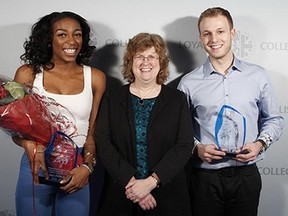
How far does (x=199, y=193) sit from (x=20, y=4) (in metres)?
1.56

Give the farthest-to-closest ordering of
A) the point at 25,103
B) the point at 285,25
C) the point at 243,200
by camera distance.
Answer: the point at 285,25, the point at 243,200, the point at 25,103

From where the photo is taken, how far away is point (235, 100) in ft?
5.73

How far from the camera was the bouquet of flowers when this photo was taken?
1.37m

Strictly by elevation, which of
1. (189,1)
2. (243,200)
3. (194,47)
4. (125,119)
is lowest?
(243,200)

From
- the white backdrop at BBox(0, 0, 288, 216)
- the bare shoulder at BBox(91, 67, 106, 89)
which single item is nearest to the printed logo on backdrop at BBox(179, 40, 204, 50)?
the white backdrop at BBox(0, 0, 288, 216)

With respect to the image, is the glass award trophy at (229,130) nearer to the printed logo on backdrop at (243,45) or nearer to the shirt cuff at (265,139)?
the shirt cuff at (265,139)

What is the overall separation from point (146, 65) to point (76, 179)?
604mm

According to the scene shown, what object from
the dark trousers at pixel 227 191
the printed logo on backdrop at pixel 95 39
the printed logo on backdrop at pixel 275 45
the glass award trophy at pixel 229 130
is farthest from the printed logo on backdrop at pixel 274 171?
the printed logo on backdrop at pixel 95 39

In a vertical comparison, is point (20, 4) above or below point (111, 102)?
above

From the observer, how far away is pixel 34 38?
1.81m

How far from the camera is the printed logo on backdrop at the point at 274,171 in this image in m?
2.26

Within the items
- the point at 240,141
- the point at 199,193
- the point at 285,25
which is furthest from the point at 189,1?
the point at 199,193

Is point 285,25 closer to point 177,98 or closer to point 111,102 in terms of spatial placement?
point 177,98

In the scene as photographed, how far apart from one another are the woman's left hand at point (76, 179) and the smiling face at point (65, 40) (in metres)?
0.55
